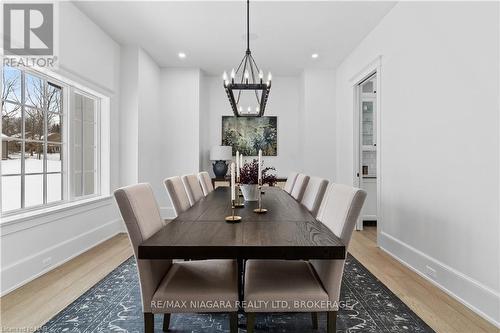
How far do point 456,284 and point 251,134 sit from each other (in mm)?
4215

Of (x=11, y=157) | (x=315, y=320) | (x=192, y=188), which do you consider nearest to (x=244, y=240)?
(x=315, y=320)

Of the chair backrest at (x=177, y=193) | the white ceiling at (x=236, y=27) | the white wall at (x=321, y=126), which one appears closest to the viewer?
the chair backrest at (x=177, y=193)

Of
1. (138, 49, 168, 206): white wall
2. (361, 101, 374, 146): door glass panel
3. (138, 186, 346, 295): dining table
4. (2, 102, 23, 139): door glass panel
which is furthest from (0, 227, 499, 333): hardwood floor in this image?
(361, 101, 374, 146): door glass panel

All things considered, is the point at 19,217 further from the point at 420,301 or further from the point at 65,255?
the point at 420,301

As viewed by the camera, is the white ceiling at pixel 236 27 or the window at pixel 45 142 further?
the white ceiling at pixel 236 27

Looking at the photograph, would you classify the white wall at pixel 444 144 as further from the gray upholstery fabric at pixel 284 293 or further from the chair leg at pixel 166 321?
the chair leg at pixel 166 321

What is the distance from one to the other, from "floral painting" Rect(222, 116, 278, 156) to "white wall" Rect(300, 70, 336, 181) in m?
0.77

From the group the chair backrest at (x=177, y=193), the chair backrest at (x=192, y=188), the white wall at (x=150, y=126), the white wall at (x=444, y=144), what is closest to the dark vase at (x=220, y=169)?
the white wall at (x=150, y=126)

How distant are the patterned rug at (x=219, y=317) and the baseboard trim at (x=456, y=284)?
0.48 metres

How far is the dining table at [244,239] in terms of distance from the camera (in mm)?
1225

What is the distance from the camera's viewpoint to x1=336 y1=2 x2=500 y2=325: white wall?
2.06 m

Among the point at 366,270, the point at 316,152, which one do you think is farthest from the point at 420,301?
the point at 316,152

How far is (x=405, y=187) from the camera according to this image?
3.13 metres

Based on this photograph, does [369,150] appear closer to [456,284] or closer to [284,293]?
[456,284]
